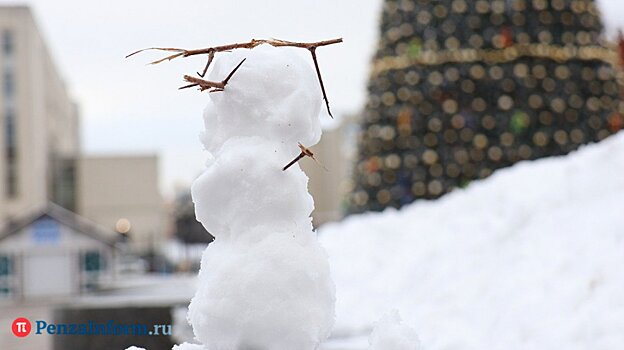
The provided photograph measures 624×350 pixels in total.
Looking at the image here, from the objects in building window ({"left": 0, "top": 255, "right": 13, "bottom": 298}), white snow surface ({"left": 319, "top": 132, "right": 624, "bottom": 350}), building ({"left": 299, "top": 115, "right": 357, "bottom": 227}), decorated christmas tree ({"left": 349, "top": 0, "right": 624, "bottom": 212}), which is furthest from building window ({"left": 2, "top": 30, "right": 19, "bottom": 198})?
white snow surface ({"left": 319, "top": 132, "right": 624, "bottom": 350})

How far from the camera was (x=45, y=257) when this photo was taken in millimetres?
13430

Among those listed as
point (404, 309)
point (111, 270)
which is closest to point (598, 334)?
point (404, 309)

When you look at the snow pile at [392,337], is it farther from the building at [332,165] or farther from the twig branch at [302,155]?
the building at [332,165]

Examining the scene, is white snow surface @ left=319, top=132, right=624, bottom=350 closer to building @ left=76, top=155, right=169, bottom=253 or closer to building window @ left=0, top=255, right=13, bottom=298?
building window @ left=0, top=255, right=13, bottom=298

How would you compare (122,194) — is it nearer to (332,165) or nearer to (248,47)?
(332,165)

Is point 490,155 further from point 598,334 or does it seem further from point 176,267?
point 176,267

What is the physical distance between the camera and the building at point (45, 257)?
12977 mm

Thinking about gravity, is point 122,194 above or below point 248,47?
below

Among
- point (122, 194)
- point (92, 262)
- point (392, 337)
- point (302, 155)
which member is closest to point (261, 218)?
point (302, 155)

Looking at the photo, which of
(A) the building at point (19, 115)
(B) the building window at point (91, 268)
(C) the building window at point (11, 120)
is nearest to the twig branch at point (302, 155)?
(B) the building window at point (91, 268)

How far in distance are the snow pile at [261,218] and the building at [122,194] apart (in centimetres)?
4719

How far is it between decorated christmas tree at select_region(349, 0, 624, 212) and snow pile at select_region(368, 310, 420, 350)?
1064 centimetres

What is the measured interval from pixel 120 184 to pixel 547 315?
1804 inches

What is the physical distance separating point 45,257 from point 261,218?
39.3ft
